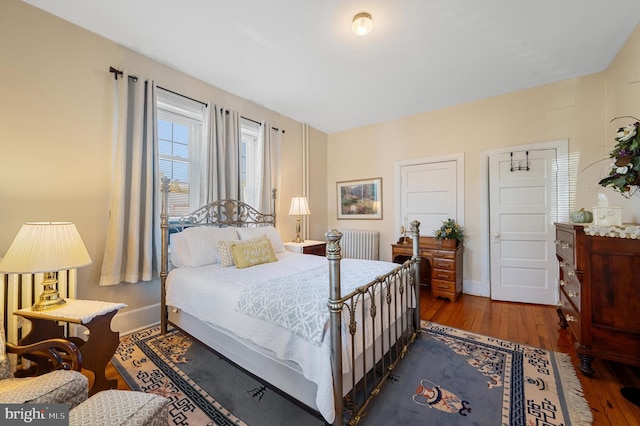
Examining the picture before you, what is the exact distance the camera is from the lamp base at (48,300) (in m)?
1.70

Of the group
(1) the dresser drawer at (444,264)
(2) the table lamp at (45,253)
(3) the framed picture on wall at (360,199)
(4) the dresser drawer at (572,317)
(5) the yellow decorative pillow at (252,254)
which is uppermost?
(3) the framed picture on wall at (360,199)

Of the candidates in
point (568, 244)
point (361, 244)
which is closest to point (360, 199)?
point (361, 244)

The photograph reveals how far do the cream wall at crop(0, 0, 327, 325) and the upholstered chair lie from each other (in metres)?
1.23

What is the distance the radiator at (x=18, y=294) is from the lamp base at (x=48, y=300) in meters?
0.28

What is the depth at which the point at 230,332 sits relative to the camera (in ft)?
6.24

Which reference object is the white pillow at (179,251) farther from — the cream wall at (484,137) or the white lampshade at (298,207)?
the cream wall at (484,137)

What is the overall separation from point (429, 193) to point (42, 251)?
14.8 feet

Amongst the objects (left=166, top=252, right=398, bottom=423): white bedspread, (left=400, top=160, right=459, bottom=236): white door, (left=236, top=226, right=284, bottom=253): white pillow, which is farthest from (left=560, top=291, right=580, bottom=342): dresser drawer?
(left=236, top=226, right=284, bottom=253): white pillow

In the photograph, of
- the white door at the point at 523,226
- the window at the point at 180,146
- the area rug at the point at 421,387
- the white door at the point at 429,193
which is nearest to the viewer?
→ the area rug at the point at 421,387

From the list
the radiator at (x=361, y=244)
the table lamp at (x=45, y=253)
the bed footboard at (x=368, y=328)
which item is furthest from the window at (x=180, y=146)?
the radiator at (x=361, y=244)

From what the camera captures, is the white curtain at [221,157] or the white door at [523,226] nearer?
the white curtain at [221,157]

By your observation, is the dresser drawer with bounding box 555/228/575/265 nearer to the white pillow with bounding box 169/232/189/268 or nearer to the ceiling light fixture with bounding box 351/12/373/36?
the ceiling light fixture with bounding box 351/12/373/36

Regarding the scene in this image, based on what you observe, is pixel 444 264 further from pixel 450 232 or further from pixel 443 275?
pixel 450 232

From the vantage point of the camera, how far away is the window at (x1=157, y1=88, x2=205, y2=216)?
2998 mm
